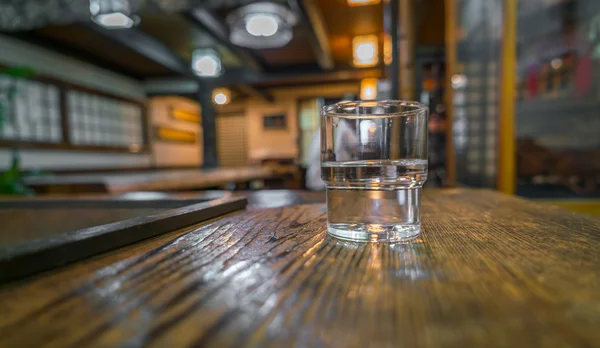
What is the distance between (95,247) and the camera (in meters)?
0.33

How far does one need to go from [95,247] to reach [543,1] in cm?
324

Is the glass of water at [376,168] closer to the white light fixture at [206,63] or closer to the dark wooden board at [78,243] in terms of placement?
the dark wooden board at [78,243]

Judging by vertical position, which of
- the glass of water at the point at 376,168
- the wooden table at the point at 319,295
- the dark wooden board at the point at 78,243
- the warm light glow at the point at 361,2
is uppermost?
the warm light glow at the point at 361,2

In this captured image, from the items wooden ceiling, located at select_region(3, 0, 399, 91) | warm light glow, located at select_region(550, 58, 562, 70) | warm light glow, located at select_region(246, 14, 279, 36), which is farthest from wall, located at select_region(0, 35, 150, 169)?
warm light glow, located at select_region(550, 58, 562, 70)

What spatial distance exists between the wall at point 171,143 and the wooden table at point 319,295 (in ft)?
26.5

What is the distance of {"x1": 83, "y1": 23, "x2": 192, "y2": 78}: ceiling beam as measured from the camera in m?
4.49

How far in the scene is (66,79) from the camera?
533cm

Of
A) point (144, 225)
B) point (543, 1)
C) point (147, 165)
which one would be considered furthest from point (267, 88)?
point (144, 225)

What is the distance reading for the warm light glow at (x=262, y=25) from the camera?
128 inches

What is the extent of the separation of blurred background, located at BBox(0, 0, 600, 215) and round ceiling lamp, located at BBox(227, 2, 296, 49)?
0.05 ft

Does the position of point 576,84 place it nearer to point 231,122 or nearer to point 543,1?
point 543,1

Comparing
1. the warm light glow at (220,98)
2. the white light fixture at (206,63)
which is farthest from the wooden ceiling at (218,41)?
the warm light glow at (220,98)

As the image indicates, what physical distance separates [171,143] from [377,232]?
8.72 meters

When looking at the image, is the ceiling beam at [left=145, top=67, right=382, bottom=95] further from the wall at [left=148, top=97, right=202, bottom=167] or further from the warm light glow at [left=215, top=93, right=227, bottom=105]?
the wall at [left=148, top=97, right=202, bottom=167]
